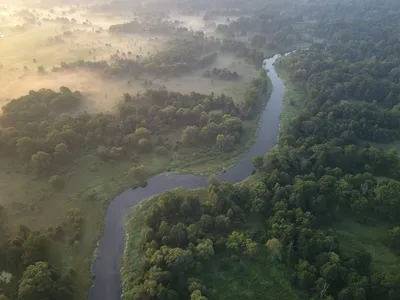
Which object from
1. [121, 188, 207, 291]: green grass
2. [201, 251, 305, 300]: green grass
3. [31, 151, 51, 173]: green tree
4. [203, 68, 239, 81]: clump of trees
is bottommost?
[201, 251, 305, 300]: green grass

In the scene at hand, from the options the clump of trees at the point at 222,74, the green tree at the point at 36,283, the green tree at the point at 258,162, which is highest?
the clump of trees at the point at 222,74

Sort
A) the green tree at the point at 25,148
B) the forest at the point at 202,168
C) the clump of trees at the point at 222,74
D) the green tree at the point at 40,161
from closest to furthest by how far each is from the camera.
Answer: the forest at the point at 202,168
the green tree at the point at 40,161
the green tree at the point at 25,148
the clump of trees at the point at 222,74

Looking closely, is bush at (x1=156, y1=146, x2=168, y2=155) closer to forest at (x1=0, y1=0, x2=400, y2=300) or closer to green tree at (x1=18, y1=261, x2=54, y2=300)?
forest at (x1=0, y1=0, x2=400, y2=300)

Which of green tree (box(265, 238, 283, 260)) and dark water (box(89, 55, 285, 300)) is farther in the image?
green tree (box(265, 238, 283, 260))

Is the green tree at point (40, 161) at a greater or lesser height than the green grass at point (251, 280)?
greater

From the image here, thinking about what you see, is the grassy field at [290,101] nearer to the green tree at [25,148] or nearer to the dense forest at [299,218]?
the dense forest at [299,218]

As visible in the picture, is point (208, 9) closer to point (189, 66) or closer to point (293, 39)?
point (293, 39)

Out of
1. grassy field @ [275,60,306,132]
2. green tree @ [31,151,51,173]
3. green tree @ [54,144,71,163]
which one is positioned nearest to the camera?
green tree @ [31,151,51,173]

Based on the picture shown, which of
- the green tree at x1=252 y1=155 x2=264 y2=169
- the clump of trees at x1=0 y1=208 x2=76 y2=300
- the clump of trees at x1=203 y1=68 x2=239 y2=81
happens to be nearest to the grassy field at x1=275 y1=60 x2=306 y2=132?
the clump of trees at x1=203 y1=68 x2=239 y2=81

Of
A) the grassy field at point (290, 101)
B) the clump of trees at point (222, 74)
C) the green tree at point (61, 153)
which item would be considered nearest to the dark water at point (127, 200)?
the grassy field at point (290, 101)
